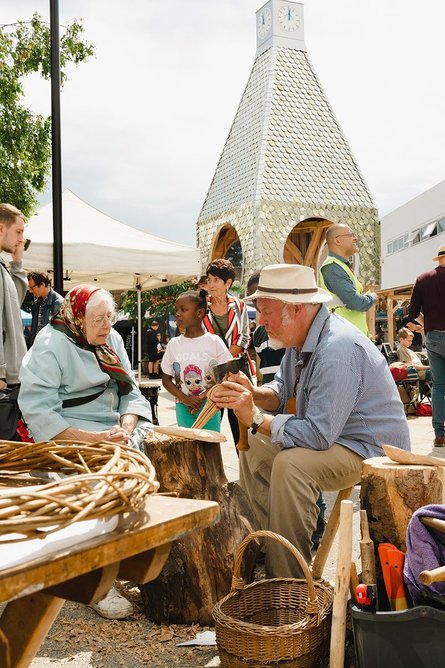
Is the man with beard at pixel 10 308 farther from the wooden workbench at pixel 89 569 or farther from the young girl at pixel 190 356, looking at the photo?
the wooden workbench at pixel 89 569

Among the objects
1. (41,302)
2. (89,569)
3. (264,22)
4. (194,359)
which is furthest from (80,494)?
(264,22)

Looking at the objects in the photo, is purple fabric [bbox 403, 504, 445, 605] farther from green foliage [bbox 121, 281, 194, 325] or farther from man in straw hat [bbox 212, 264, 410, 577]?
green foliage [bbox 121, 281, 194, 325]

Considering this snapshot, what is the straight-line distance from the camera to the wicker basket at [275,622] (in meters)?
2.31

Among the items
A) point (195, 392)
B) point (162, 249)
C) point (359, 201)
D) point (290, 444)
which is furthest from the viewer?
point (359, 201)

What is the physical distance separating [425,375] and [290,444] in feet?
26.7

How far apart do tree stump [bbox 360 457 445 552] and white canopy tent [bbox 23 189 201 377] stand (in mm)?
5273

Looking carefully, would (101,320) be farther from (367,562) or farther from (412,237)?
(412,237)

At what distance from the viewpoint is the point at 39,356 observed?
3.33 metres

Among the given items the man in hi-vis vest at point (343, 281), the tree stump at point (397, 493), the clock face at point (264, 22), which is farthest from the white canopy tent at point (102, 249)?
the clock face at point (264, 22)

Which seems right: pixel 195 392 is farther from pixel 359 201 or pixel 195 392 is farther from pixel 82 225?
pixel 359 201

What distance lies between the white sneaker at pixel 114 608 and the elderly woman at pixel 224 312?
217cm

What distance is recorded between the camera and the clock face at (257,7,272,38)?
23.4m

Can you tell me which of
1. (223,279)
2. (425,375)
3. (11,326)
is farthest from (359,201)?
(11,326)

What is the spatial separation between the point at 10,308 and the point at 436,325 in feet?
14.2
